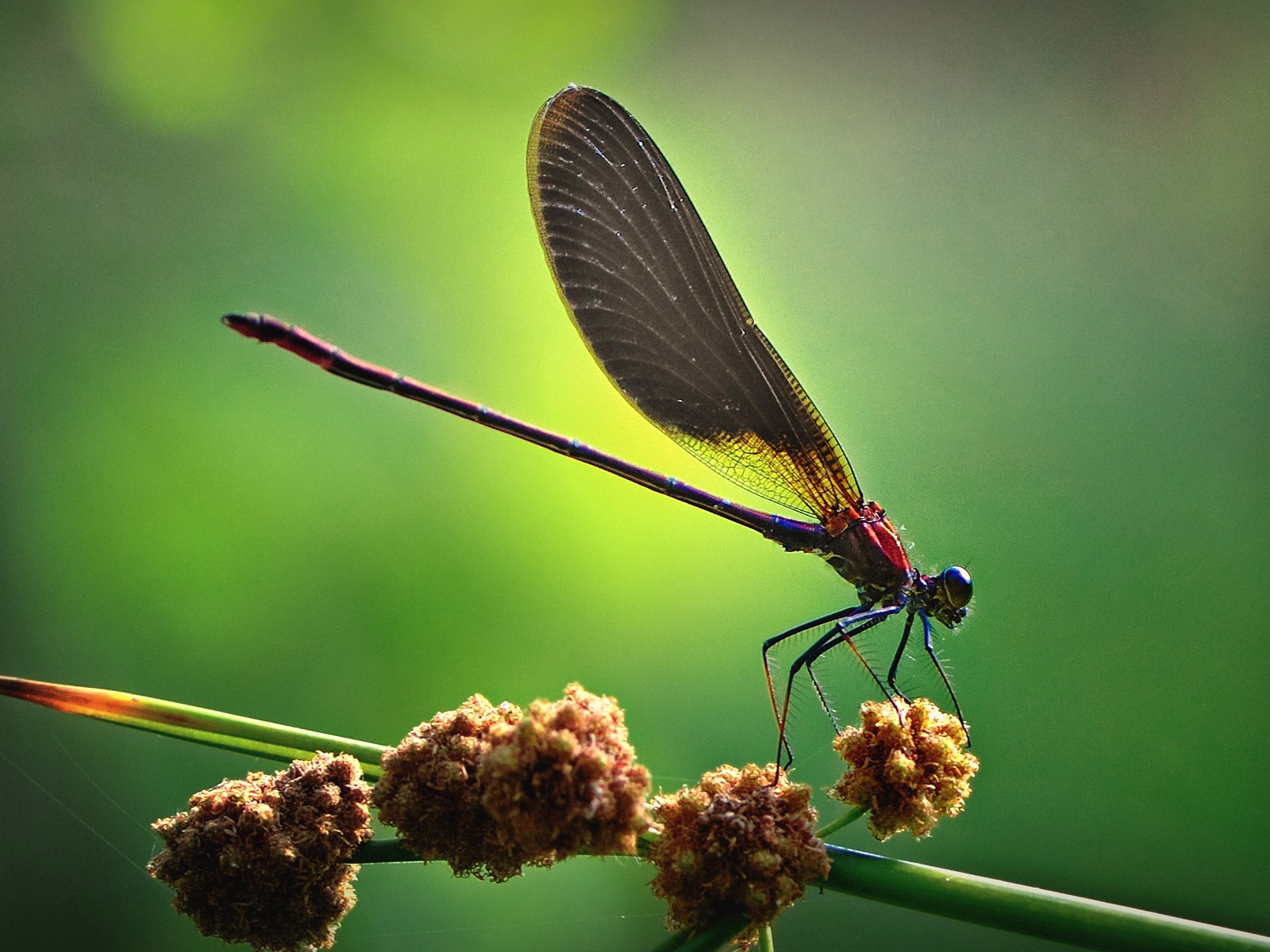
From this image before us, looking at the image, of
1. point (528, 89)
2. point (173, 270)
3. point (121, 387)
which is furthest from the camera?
point (528, 89)

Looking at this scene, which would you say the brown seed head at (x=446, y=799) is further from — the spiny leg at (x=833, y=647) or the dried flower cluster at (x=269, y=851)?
the spiny leg at (x=833, y=647)

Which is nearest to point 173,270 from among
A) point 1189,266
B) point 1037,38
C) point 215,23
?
point 215,23

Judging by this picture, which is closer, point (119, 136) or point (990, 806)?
point (990, 806)

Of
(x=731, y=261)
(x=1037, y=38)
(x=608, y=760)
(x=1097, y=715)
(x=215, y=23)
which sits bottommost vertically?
(x=1097, y=715)

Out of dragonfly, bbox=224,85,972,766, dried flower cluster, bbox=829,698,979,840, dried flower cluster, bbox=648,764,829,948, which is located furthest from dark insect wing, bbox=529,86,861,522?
dried flower cluster, bbox=648,764,829,948

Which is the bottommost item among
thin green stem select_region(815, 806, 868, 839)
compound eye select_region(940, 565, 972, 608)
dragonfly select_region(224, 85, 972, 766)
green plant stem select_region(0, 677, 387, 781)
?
thin green stem select_region(815, 806, 868, 839)

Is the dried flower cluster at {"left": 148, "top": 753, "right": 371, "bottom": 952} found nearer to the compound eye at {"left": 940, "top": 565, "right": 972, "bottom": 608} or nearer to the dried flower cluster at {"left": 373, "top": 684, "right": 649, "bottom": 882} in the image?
the dried flower cluster at {"left": 373, "top": 684, "right": 649, "bottom": 882}

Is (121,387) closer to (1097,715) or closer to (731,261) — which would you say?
(731,261)

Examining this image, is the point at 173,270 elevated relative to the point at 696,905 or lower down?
elevated

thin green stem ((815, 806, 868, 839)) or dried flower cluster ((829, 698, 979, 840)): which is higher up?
dried flower cluster ((829, 698, 979, 840))
